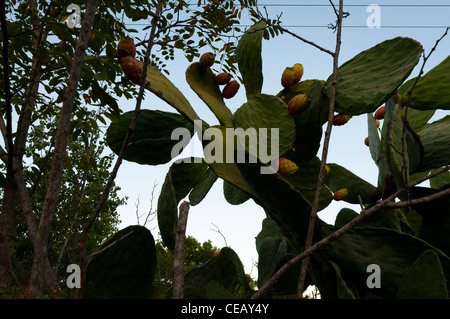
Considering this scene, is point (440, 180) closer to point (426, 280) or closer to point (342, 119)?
point (342, 119)

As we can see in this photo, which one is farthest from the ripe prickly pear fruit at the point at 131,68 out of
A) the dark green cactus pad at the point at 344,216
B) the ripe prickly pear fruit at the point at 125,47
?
the dark green cactus pad at the point at 344,216

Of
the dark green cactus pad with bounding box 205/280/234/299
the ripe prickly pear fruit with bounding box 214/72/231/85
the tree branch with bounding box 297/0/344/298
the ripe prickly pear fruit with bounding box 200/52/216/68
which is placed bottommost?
the dark green cactus pad with bounding box 205/280/234/299

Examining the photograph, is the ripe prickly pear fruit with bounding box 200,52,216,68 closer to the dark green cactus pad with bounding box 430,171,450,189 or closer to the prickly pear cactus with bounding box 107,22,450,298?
the prickly pear cactus with bounding box 107,22,450,298

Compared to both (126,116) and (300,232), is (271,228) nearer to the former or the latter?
(126,116)

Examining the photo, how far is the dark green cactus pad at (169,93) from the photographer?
1.08 metres

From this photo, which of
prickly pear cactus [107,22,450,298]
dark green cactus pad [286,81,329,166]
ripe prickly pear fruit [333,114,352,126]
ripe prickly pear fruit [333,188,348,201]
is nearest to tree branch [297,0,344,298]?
prickly pear cactus [107,22,450,298]

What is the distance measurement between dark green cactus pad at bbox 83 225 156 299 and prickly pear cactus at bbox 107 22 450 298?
101 mm

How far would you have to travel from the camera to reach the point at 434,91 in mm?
1134

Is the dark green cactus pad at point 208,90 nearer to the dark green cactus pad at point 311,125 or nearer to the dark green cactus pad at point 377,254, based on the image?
the dark green cactus pad at point 311,125

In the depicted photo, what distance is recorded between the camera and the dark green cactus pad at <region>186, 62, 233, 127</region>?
1251 mm

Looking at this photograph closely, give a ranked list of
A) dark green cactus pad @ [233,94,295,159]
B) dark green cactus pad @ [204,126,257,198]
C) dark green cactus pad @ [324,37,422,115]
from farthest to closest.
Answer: dark green cactus pad @ [233,94,295,159]
dark green cactus pad @ [324,37,422,115]
dark green cactus pad @ [204,126,257,198]
